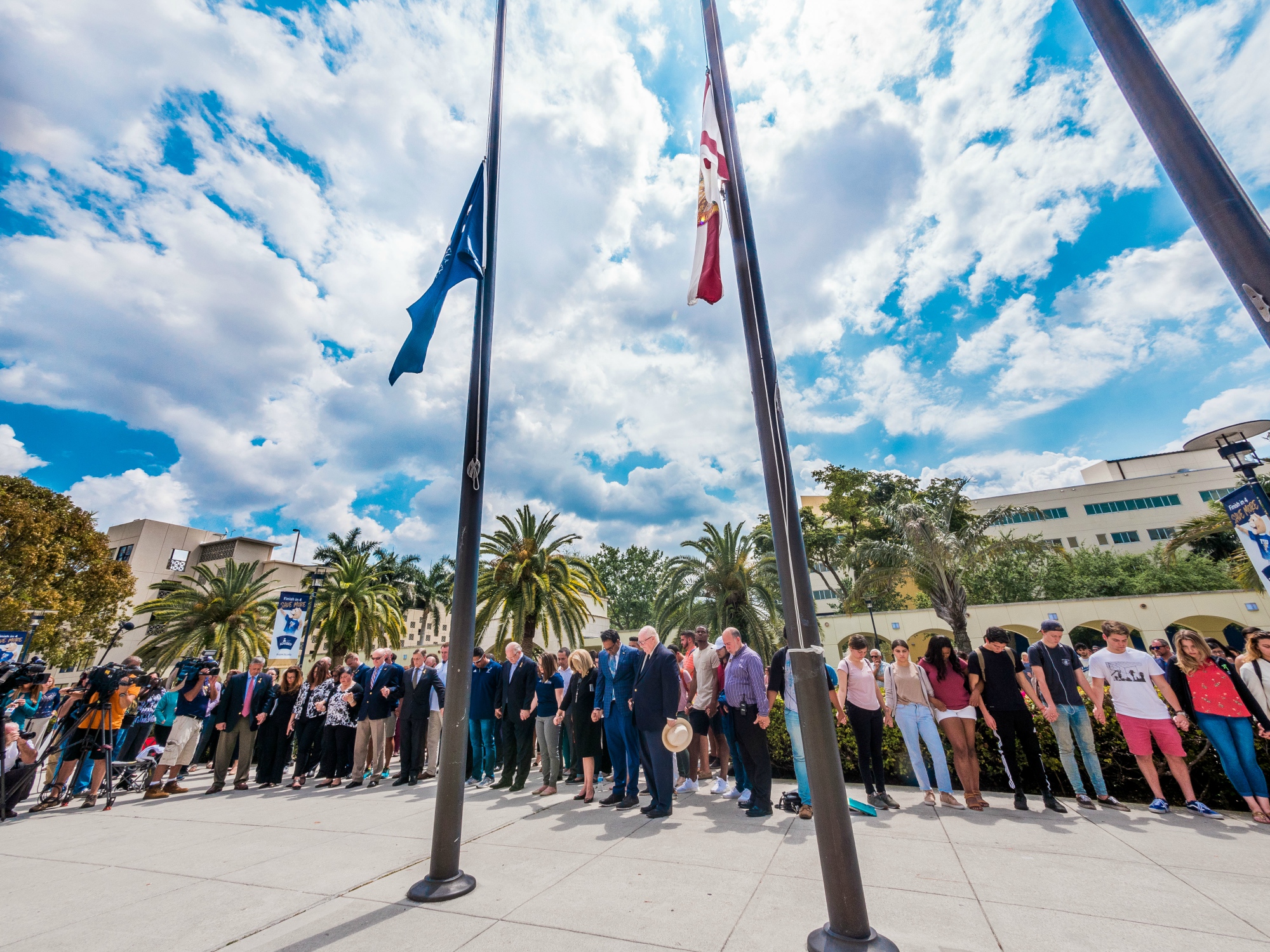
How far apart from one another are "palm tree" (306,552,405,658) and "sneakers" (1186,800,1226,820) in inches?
1041

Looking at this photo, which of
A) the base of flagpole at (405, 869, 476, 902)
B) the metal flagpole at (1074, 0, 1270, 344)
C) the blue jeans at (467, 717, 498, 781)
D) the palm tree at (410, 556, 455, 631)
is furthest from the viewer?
the palm tree at (410, 556, 455, 631)

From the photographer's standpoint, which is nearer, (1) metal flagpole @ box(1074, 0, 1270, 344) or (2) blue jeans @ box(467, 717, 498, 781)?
(1) metal flagpole @ box(1074, 0, 1270, 344)

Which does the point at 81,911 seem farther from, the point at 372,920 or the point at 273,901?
the point at 372,920

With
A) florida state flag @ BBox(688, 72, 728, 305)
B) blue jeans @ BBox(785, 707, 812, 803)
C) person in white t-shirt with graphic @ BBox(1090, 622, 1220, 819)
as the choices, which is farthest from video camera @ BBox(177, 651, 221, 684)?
person in white t-shirt with graphic @ BBox(1090, 622, 1220, 819)

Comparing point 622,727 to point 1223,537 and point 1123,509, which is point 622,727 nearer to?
point 1223,537

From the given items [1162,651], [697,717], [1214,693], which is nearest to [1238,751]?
[1214,693]

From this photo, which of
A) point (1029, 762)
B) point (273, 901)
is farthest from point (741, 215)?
point (1029, 762)

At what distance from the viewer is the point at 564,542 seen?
22641mm

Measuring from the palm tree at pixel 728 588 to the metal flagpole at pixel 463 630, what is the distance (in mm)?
22543

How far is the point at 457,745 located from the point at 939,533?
1066 inches

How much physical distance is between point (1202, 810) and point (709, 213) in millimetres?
7615

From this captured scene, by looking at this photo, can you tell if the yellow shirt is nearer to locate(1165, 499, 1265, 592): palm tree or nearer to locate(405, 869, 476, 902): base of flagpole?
locate(405, 869, 476, 902): base of flagpole

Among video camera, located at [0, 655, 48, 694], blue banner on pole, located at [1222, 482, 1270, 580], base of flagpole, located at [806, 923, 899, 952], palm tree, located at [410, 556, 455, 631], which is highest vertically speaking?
palm tree, located at [410, 556, 455, 631]

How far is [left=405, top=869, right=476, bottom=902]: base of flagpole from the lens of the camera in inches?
143
